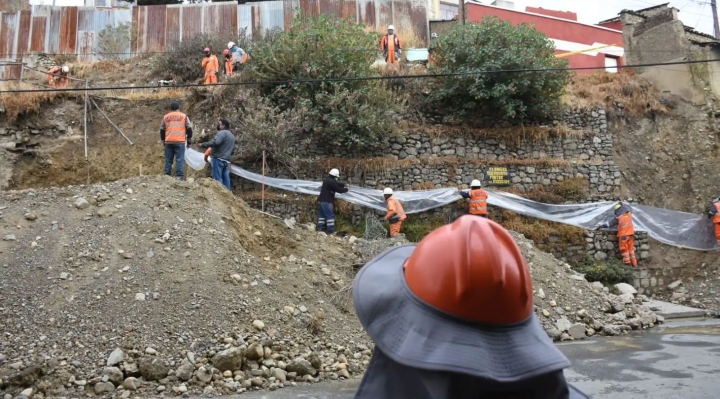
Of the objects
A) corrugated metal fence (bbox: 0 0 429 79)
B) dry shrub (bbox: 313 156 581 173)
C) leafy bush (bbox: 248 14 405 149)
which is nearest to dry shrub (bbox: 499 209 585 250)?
dry shrub (bbox: 313 156 581 173)

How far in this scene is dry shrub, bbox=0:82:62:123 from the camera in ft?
56.3

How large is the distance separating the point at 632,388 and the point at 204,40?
1758 centimetres

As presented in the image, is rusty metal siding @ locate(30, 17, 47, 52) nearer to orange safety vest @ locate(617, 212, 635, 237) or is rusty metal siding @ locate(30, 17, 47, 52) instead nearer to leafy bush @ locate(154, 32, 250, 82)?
leafy bush @ locate(154, 32, 250, 82)

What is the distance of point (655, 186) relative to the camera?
18.6 metres

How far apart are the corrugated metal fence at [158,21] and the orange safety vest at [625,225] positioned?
10045 mm

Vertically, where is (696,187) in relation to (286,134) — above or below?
below

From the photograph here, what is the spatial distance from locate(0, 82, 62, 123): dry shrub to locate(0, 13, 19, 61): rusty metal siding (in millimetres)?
5791

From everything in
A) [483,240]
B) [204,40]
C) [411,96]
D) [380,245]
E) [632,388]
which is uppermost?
[204,40]

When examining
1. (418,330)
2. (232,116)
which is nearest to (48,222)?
(232,116)

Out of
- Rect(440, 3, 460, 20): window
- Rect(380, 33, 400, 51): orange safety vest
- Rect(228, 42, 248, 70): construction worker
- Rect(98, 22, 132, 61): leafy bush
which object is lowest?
Rect(228, 42, 248, 70): construction worker

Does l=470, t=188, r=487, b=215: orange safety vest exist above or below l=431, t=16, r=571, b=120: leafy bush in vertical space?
below

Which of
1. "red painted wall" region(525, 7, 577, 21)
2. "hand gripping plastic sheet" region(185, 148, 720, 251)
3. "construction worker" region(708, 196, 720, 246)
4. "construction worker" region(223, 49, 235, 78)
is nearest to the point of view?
"hand gripping plastic sheet" region(185, 148, 720, 251)

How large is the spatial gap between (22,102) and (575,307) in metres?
15.9

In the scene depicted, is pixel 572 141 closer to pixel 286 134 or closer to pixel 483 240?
pixel 286 134
